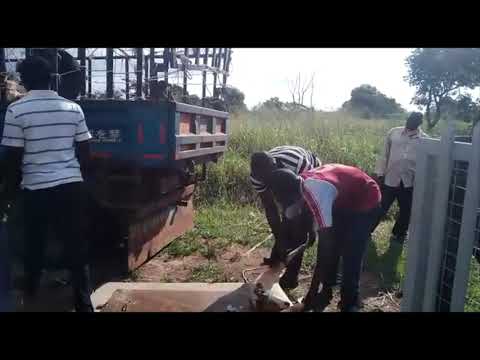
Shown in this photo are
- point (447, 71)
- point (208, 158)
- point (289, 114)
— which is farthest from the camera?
point (447, 71)

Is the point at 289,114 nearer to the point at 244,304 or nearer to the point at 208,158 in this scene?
the point at 208,158

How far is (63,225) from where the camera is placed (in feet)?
9.25

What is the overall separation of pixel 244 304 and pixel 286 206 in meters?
0.89

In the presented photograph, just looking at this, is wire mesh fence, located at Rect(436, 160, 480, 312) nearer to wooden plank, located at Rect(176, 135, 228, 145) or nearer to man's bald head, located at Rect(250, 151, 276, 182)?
man's bald head, located at Rect(250, 151, 276, 182)

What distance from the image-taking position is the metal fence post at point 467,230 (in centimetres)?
187

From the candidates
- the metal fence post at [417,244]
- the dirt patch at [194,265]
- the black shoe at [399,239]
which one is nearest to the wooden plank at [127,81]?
the dirt patch at [194,265]

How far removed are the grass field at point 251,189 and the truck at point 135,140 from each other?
28.2 inches

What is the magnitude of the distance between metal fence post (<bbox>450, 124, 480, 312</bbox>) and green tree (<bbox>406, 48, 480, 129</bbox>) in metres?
17.3

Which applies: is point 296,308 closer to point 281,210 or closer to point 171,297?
point 281,210

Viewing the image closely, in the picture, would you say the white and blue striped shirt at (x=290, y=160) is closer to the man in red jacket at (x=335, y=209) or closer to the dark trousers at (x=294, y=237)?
the dark trousers at (x=294, y=237)

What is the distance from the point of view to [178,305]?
3219 millimetres

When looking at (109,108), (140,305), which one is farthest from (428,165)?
(109,108)

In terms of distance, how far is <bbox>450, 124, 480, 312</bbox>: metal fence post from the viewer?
73.4 inches

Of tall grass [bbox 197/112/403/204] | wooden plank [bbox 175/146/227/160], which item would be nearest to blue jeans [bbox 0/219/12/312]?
wooden plank [bbox 175/146/227/160]
